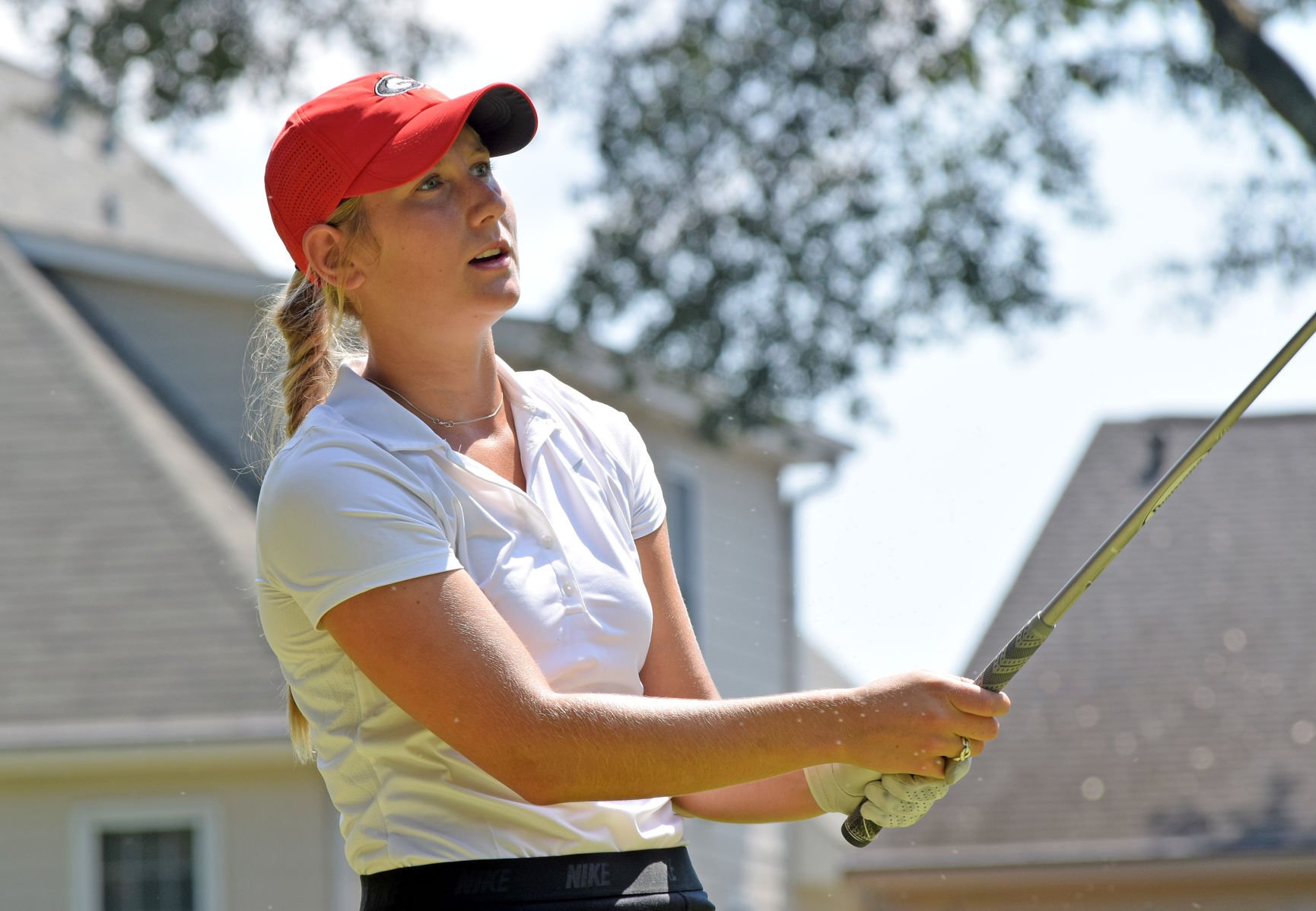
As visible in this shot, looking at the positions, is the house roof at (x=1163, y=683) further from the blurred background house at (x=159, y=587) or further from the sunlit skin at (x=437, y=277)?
the sunlit skin at (x=437, y=277)

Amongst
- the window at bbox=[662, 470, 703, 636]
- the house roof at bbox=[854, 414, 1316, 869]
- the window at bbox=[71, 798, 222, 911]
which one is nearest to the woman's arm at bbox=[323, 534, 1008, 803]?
the window at bbox=[71, 798, 222, 911]

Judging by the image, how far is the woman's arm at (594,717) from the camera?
183cm

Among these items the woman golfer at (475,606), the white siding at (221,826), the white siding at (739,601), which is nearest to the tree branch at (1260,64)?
the white siding at (739,601)

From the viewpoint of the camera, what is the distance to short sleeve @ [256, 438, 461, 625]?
1880mm

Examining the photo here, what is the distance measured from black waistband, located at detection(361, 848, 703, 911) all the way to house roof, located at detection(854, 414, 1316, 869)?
959 centimetres

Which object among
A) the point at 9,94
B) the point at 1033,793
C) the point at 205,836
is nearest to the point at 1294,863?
the point at 1033,793

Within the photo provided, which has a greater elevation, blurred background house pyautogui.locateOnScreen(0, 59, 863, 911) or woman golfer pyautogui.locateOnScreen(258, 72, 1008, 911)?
woman golfer pyautogui.locateOnScreen(258, 72, 1008, 911)

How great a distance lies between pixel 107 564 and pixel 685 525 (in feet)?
14.9

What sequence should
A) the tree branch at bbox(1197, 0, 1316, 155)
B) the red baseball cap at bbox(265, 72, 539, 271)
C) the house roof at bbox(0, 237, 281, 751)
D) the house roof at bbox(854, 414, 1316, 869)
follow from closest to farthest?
the red baseball cap at bbox(265, 72, 539, 271)
the tree branch at bbox(1197, 0, 1316, 155)
the house roof at bbox(0, 237, 281, 751)
the house roof at bbox(854, 414, 1316, 869)

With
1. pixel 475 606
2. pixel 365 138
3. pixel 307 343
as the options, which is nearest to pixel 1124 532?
pixel 475 606

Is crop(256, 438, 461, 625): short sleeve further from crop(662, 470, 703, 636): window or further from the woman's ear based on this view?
crop(662, 470, 703, 636): window

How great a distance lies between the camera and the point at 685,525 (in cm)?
1353

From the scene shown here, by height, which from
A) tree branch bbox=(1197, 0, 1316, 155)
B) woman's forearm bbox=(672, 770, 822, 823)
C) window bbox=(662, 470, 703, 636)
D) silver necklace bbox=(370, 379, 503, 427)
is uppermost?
tree branch bbox=(1197, 0, 1316, 155)

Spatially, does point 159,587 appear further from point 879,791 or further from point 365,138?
point 879,791
